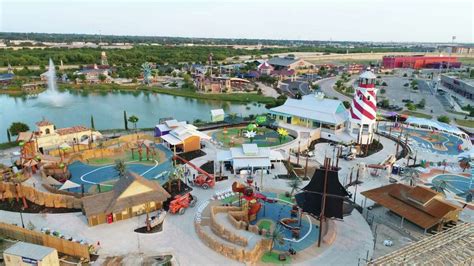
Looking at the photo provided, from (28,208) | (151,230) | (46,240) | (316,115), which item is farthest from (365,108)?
(28,208)

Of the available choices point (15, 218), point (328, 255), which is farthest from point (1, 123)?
point (328, 255)

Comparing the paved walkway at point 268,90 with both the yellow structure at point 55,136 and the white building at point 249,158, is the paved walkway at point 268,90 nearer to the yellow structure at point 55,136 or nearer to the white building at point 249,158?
the white building at point 249,158

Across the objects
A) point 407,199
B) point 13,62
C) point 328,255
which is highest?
point 13,62

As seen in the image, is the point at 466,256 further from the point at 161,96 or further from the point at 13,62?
the point at 13,62

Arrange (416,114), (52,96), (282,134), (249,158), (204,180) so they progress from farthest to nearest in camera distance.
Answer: (52,96) → (416,114) → (282,134) → (249,158) → (204,180)

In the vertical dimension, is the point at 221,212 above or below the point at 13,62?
below

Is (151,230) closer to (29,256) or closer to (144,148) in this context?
(29,256)

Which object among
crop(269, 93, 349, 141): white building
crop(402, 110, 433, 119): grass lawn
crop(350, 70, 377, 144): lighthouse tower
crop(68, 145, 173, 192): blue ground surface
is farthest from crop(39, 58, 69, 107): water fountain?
crop(402, 110, 433, 119): grass lawn
